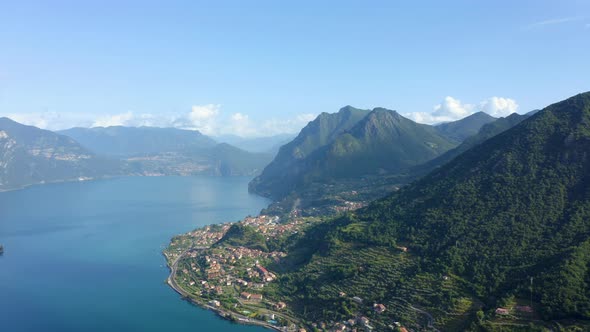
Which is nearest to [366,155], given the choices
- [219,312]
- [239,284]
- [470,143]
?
[470,143]

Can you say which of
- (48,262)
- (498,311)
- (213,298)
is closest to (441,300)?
(498,311)

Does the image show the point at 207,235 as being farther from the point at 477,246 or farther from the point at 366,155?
the point at 366,155

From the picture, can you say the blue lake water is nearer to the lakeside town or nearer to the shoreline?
the shoreline

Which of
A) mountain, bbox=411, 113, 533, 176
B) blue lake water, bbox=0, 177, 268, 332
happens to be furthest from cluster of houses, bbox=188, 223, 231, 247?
mountain, bbox=411, 113, 533, 176

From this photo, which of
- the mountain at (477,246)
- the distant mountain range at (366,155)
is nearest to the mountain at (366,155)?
the distant mountain range at (366,155)

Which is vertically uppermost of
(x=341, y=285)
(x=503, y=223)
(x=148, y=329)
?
(x=503, y=223)

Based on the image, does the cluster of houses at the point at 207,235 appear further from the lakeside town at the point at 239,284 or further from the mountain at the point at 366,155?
the mountain at the point at 366,155

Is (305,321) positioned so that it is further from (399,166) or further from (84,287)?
(399,166)
